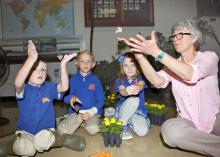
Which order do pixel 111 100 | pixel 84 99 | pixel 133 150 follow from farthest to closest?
pixel 111 100, pixel 84 99, pixel 133 150

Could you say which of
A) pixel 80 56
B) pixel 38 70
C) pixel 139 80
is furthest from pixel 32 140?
pixel 139 80

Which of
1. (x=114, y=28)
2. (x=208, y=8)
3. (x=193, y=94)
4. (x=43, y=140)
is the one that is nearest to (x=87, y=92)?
(x=43, y=140)

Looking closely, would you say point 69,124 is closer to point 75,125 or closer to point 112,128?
point 75,125

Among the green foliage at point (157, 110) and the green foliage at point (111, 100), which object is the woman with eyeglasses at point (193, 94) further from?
the green foliage at point (111, 100)

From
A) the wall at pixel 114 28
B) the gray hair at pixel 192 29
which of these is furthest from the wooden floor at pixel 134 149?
the wall at pixel 114 28

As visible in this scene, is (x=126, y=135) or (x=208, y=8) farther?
(x=208, y=8)

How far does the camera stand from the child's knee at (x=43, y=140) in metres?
1.79

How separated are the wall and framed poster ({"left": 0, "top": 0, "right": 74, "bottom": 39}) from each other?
135mm

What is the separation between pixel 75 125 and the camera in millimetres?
2227

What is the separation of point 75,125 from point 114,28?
1.93 m

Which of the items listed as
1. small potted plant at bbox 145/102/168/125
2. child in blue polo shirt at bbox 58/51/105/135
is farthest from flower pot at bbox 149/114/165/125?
child in blue polo shirt at bbox 58/51/105/135

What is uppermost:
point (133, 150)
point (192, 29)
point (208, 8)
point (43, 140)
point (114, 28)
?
point (208, 8)

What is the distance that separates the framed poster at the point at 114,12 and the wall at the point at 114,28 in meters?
0.08

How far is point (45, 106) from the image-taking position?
196cm
